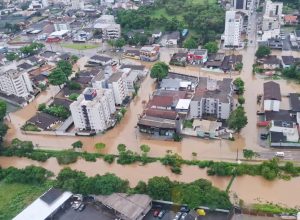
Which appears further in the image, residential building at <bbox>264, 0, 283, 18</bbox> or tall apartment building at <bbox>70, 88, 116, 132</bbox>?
residential building at <bbox>264, 0, 283, 18</bbox>

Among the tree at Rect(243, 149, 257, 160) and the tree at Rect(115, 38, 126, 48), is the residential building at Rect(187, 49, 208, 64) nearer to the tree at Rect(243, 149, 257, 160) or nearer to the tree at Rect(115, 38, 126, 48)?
the tree at Rect(115, 38, 126, 48)

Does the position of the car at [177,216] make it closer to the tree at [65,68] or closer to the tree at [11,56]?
the tree at [65,68]

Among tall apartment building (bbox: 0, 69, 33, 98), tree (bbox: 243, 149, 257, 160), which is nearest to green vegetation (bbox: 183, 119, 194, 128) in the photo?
tree (bbox: 243, 149, 257, 160)

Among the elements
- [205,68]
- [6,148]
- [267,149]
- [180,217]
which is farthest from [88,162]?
[205,68]

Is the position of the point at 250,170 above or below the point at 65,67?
below

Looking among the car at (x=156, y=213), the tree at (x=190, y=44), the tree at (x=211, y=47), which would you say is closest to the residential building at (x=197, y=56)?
the tree at (x=211, y=47)

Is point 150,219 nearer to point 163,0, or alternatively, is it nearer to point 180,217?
point 180,217
